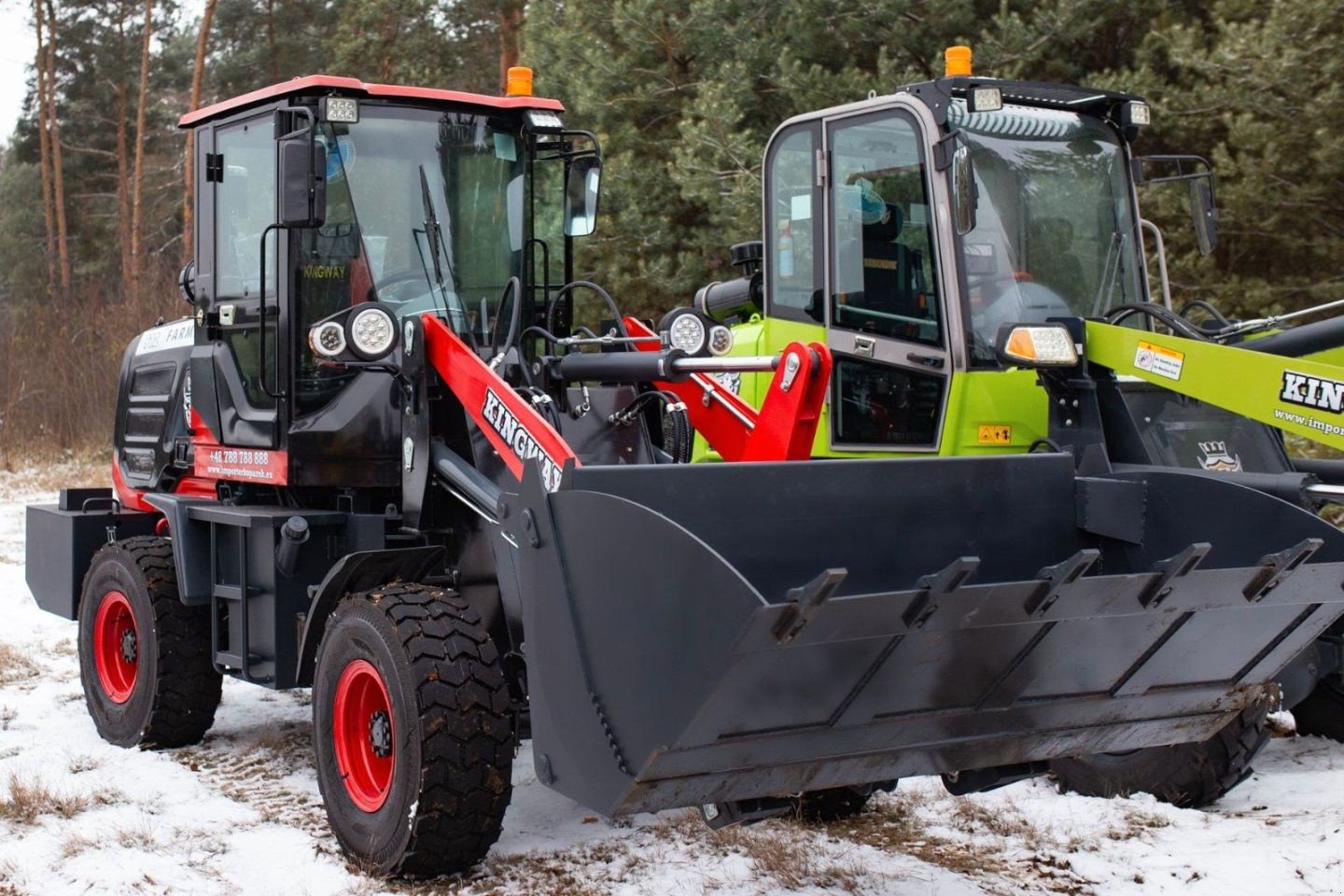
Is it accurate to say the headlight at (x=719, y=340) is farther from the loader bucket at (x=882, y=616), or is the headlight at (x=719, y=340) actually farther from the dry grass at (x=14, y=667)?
the dry grass at (x=14, y=667)

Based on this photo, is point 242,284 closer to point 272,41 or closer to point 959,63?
point 959,63

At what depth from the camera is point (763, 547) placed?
14.4 feet

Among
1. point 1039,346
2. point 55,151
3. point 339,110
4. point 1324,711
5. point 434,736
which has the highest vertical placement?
point 55,151

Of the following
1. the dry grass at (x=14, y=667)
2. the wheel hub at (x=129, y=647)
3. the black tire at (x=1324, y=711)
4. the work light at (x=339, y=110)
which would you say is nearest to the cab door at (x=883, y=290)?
the black tire at (x=1324, y=711)

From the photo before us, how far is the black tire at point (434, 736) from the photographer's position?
442cm

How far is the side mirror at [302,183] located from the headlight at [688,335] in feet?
4.15

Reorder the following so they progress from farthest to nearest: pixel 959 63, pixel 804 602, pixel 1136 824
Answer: pixel 959 63, pixel 1136 824, pixel 804 602

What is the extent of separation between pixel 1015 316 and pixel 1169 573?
280cm

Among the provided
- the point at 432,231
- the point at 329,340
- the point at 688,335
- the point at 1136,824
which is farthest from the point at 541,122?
the point at 1136,824

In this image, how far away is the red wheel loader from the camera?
3738mm

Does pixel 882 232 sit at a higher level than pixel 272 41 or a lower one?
lower

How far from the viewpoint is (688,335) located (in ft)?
17.8

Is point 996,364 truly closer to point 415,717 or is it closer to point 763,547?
point 763,547

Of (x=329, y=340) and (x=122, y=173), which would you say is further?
(x=122, y=173)
